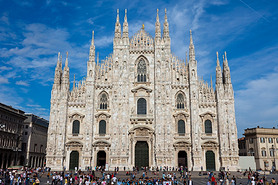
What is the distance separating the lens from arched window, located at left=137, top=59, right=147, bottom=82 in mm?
48219

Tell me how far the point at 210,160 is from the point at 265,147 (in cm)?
2508

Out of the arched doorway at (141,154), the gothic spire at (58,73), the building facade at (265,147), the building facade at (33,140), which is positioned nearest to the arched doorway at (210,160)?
the arched doorway at (141,154)

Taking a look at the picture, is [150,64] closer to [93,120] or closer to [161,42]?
[161,42]

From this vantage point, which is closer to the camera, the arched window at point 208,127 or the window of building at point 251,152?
the arched window at point 208,127

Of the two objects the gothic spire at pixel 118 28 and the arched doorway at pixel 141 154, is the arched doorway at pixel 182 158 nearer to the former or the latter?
the arched doorway at pixel 141 154

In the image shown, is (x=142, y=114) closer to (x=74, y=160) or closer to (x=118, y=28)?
(x=74, y=160)

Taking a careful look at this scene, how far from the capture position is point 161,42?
48.7 meters

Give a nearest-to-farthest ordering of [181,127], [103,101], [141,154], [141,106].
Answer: [141,154]
[181,127]
[141,106]
[103,101]

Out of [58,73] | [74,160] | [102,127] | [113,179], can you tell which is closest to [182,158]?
[102,127]

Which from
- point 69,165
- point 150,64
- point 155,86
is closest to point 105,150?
point 69,165

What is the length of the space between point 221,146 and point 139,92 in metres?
16.4

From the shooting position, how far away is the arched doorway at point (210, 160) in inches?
1740

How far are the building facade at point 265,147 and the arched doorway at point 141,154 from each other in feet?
101

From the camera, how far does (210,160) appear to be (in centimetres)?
4444
